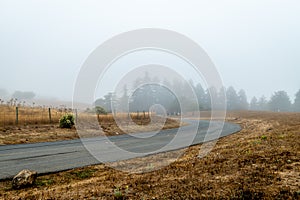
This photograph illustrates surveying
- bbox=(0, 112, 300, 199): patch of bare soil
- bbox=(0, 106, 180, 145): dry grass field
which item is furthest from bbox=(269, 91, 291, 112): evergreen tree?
bbox=(0, 112, 300, 199): patch of bare soil

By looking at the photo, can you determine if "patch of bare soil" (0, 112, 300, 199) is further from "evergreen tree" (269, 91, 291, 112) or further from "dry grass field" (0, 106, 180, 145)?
"evergreen tree" (269, 91, 291, 112)

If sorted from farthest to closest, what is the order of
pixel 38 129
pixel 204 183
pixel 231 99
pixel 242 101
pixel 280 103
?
pixel 242 101, pixel 231 99, pixel 280 103, pixel 38 129, pixel 204 183

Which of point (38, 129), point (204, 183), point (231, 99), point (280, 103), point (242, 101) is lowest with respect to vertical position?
point (204, 183)

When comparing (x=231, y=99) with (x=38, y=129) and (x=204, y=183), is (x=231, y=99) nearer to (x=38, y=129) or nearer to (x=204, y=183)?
(x=38, y=129)

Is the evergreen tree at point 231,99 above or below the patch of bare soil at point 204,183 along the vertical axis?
above

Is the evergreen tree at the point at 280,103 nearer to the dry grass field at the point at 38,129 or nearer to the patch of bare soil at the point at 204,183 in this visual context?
the dry grass field at the point at 38,129

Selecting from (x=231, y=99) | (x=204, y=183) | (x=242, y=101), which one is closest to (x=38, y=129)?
(x=204, y=183)

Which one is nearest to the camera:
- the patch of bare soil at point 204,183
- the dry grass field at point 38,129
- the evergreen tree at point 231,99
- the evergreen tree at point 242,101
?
the patch of bare soil at point 204,183

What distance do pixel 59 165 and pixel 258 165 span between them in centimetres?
782

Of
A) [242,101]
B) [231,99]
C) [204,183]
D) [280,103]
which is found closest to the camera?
[204,183]

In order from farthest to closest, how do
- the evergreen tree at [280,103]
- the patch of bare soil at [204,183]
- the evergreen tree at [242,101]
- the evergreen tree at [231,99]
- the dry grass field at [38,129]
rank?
the evergreen tree at [242,101] < the evergreen tree at [231,99] < the evergreen tree at [280,103] < the dry grass field at [38,129] < the patch of bare soil at [204,183]

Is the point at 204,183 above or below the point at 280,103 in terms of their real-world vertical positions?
below

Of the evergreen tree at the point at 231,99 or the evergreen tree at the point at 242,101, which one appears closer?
the evergreen tree at the point at 231,99

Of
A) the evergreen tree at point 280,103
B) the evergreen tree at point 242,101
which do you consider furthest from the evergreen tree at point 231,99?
the evergreen tree at point 280,103
